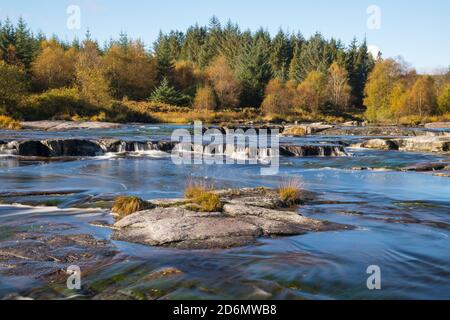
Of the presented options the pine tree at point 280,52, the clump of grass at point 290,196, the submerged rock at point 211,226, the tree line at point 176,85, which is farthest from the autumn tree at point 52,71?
the submerged rock at point 211,226

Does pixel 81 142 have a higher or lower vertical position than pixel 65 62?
lower

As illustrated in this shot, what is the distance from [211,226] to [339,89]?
10273 centimetres

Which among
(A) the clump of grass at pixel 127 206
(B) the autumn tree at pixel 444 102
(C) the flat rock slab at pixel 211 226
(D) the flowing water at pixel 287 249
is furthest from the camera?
(B) the autumn tree at pixel 444 102

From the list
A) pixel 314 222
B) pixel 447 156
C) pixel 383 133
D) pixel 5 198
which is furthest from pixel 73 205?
pixel 383 133

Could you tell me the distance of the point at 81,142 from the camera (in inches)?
1357

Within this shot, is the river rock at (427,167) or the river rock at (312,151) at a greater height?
the river rock at (312,151)

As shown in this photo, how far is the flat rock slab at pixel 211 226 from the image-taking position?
36.9 feet

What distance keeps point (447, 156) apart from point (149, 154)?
18.5 metres

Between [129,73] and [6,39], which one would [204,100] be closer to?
[129,73]

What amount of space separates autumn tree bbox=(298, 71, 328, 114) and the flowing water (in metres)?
77.3

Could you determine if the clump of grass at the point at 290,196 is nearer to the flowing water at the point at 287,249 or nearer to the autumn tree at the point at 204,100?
the flowing water at the point at 287,249

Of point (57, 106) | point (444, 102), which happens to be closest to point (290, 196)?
point (57, 106)

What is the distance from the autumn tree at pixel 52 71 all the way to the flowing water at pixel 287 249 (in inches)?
2664

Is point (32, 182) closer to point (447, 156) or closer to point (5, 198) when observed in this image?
point (5, 198)
